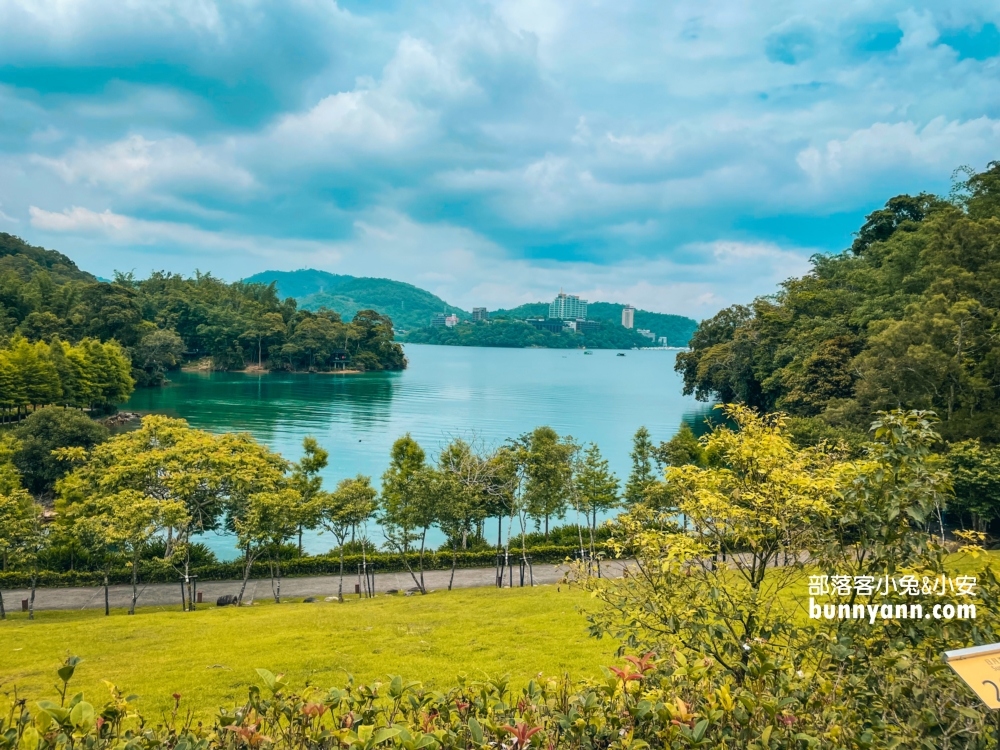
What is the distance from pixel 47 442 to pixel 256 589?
15227mm

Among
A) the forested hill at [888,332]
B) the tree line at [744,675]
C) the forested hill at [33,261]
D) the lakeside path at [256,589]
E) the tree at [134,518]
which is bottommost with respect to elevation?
the lakeside path at [256,589]

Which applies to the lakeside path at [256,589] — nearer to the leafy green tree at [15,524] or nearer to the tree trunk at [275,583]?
the tree trunk at [275,583]

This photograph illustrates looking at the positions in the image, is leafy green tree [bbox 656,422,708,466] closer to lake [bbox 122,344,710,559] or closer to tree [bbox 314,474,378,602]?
lake [bbox 122,344,710,559]

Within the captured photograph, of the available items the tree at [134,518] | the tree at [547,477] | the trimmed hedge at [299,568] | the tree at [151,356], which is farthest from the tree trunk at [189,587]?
the tree at [151,356]

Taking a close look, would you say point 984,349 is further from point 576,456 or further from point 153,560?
point 153,560

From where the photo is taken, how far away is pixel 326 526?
58.9 ft

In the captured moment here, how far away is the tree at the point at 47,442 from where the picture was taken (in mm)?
26375

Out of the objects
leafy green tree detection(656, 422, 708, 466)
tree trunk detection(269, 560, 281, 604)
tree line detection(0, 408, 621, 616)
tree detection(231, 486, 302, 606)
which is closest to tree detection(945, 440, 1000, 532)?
leafy green tree detection(656, 422, 708, 466)

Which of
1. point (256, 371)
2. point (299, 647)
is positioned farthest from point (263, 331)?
point (299, 647)

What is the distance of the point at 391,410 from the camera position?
2103 inches

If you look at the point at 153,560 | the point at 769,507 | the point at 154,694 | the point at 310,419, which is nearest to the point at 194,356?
the point at 310,419

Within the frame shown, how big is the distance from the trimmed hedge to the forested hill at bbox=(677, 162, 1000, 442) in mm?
14722

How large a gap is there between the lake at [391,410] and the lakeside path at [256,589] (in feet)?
10.3

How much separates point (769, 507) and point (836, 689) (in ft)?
6.92
